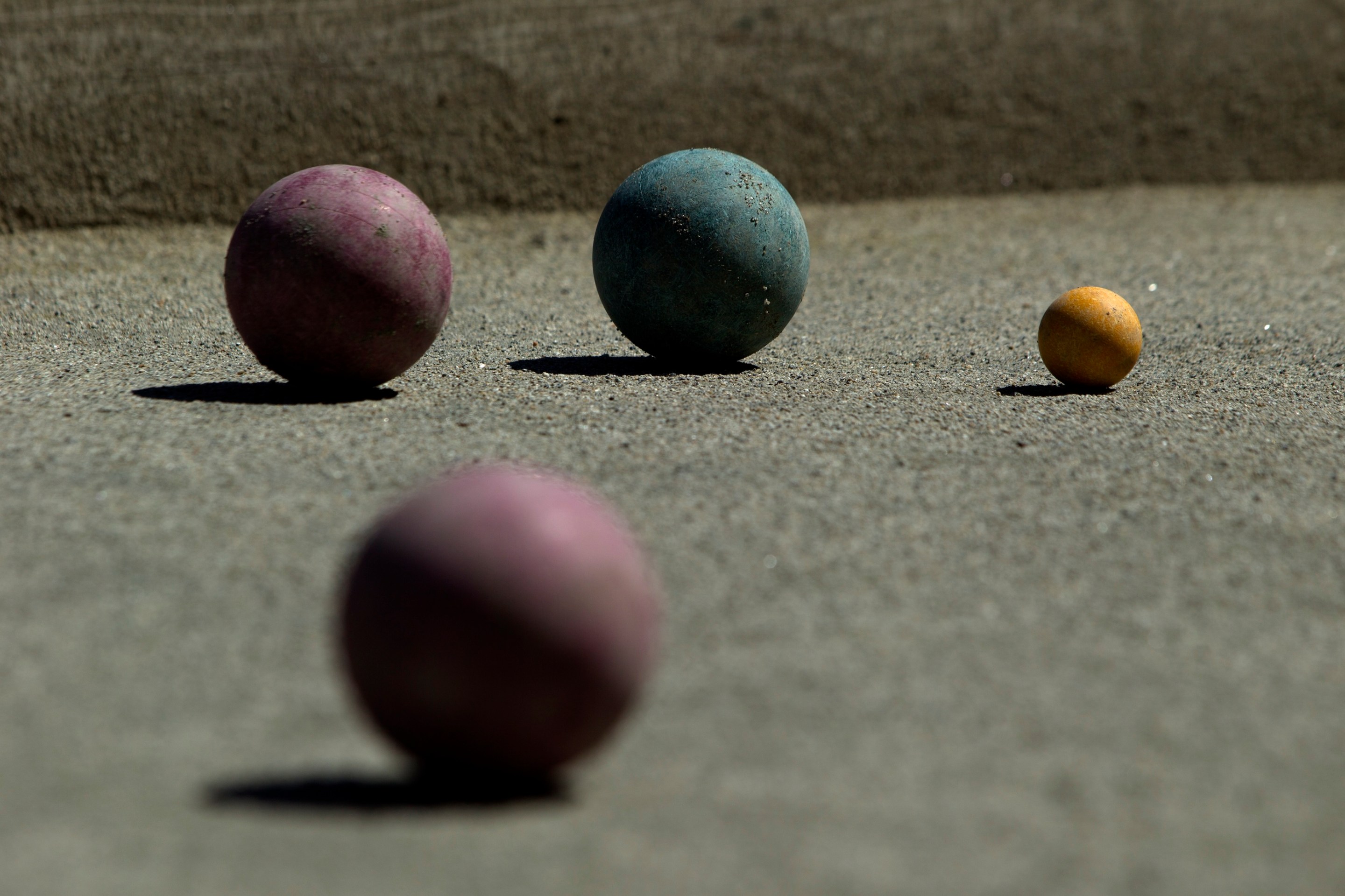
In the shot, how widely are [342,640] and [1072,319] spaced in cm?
545

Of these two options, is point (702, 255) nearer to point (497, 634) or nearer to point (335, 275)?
point (335, 275)

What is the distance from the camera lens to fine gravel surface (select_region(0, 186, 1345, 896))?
10.5ft

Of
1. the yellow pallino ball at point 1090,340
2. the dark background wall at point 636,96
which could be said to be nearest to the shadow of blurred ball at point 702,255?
the yellow pallino ball at point 1090,340

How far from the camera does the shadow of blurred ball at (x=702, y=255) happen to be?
7.88m

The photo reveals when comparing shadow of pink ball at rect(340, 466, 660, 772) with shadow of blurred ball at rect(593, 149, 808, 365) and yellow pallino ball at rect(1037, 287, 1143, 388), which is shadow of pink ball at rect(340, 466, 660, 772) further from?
yellow pallino ball at rect(1037, 287, 1143, 388)

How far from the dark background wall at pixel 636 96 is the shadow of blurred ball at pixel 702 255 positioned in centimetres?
593

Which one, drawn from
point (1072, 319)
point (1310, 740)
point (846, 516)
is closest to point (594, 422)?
point (846, 516)

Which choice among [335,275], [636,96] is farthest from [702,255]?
[636,96]

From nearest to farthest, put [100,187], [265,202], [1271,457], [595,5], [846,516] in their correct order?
1. [846,516]
2. [1271,457]
3. [265,202]
4. [100,187]
5. [595,5]

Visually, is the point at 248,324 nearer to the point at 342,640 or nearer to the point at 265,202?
the point at 265,202

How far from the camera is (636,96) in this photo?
14133 mm

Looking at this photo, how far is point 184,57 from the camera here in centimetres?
1298

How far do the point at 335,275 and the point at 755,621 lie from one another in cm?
321

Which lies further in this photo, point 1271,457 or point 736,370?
point 736,370
